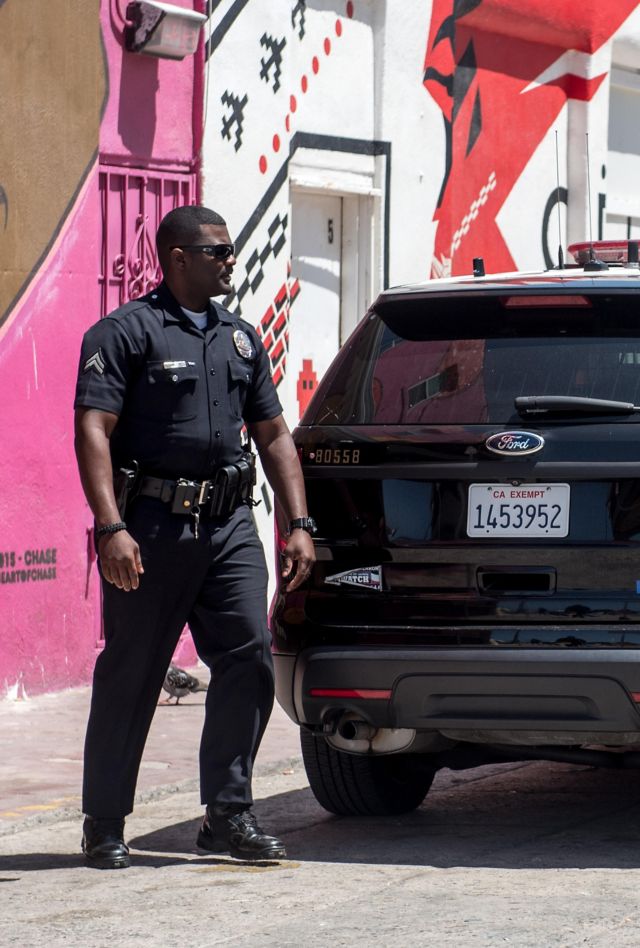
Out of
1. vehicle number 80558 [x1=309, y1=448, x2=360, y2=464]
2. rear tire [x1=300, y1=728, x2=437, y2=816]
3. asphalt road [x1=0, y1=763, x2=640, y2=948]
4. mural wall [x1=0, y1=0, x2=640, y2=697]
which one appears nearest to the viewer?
asphalt road [x1=0, y1=763, x2=640, y2=948]

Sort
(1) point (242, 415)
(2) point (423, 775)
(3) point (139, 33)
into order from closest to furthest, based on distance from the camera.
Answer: (1) point (242, 415)
(2) point (423, 775)
(3) point (139, 33)

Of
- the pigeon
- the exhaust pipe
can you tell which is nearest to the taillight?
the exhaust pipe

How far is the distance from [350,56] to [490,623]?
6.90 meters

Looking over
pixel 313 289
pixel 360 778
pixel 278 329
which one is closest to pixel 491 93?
pixel 313 289

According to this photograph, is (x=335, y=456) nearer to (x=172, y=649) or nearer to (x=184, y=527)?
(x=184, y=527)

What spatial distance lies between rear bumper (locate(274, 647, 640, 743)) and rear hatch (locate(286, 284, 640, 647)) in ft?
0.22

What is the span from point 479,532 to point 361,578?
1.38ft

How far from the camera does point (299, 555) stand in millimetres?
6340

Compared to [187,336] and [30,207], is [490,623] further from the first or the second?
[30,207]

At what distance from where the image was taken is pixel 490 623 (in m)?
6.21

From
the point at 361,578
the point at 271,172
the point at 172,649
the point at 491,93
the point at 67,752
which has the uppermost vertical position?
the point at 491,93

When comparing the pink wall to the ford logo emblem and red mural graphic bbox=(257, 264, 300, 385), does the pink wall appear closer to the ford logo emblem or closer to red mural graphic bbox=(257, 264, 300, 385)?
red mural graphic bbox=(257, 264, 300, 385)

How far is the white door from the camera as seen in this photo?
12102mm

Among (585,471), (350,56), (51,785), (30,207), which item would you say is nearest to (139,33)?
(30,207)
